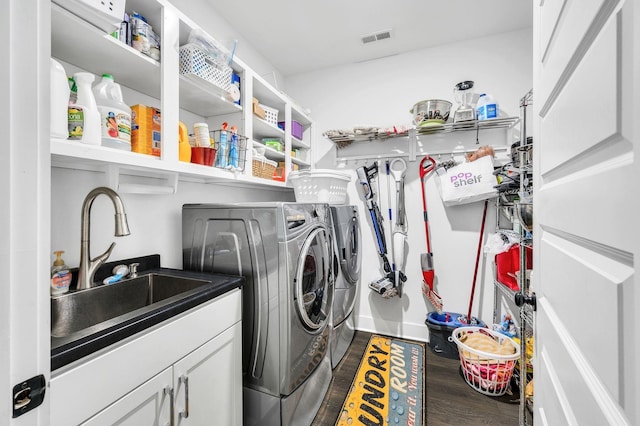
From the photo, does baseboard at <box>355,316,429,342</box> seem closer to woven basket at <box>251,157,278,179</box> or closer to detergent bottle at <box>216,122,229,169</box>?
woven basket at <box>251,157,278,179</box>

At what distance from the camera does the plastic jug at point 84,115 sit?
891 millimetres

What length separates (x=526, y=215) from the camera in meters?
1.28

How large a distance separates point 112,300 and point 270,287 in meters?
0.74

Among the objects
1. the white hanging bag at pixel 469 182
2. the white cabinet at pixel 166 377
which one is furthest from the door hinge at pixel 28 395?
the white hanging bag at pixel 469 182

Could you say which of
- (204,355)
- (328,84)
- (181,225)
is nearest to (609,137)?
(204,355)

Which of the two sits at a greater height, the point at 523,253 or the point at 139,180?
the point at 139,180

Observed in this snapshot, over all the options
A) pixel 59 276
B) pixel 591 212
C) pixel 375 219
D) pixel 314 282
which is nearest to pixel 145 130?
pixel 59 276

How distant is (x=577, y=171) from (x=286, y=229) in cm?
109

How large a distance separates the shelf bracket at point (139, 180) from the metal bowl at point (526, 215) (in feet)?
5.90

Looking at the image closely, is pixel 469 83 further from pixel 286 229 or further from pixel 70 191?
pixel 70 191

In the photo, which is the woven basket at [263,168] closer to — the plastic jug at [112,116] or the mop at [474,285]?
the plastic jug at [112,116]

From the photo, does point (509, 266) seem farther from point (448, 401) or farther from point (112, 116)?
point (112, 116)

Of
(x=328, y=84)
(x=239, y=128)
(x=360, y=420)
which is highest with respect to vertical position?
(x=328, y=84)

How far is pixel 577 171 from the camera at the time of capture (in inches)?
22.6
